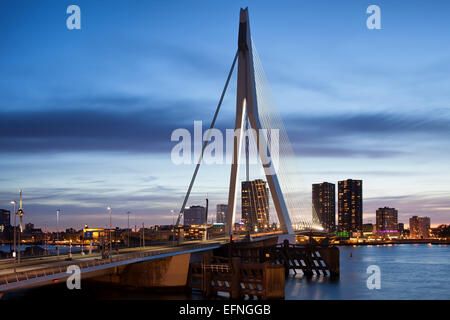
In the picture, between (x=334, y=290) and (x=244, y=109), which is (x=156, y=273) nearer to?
(x=334, y=290)

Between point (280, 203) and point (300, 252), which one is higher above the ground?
point (280, 203)

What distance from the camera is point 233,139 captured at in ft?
161

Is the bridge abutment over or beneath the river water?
over

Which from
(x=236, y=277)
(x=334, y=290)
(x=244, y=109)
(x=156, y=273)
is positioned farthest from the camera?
(x=244, y=109)

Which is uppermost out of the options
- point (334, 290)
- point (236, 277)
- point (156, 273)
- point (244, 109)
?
point (244, 109)

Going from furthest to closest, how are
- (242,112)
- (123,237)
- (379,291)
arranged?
(123,237) < (242,112) < (379,291)

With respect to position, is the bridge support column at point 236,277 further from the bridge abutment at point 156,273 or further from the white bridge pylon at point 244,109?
the white bridge pylon at point 244,109

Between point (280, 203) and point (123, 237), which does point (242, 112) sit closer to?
point (280, 203)

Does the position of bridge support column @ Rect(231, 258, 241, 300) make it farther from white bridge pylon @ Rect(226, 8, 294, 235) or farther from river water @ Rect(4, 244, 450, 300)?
white bridge pylon @ Rect(226, 8, 294, 235)

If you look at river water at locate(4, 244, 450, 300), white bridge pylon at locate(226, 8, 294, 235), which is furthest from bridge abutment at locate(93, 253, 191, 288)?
white bridge pylon at locate(226, 8, 294, 235)

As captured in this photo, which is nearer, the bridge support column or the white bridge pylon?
the bridge support column

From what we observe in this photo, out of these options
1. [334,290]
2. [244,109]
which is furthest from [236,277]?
[244,109]

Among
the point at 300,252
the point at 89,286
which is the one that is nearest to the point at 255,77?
the point at 300,252
